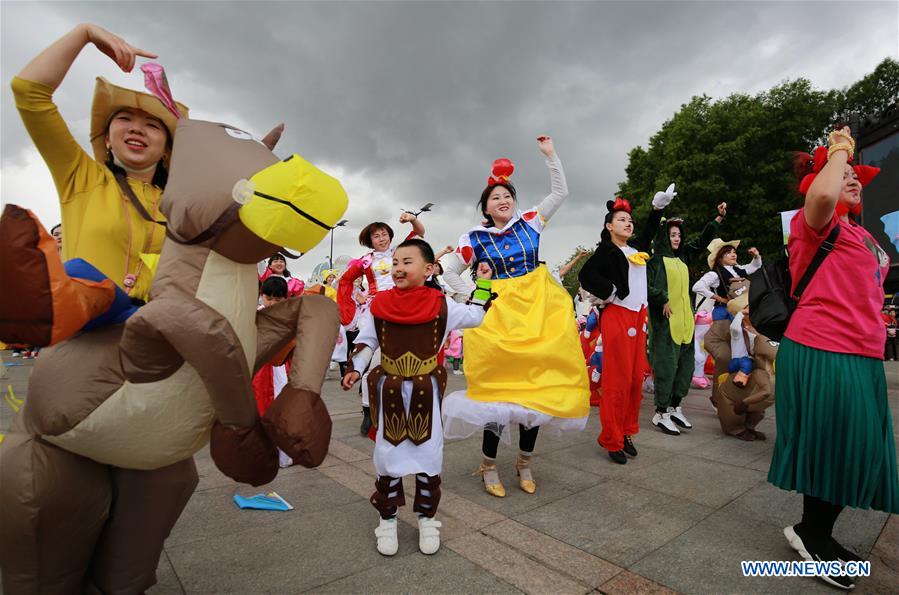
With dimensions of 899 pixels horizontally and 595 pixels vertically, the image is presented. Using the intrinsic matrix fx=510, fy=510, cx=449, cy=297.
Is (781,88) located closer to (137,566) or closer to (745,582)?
(745,582)

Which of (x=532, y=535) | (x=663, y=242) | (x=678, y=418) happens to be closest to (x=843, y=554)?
(x=532, y=535)

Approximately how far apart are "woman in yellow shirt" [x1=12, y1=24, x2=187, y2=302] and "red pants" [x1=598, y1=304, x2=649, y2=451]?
3.57 metres

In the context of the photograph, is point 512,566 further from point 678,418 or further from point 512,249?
point 678,418

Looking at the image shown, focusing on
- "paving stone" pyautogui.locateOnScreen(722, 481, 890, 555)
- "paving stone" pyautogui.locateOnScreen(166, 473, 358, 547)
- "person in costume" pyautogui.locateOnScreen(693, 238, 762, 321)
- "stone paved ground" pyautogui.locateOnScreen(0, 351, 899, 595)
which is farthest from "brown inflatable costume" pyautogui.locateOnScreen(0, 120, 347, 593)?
"person in costume" pyautogui.locateOnScreen(693, 238, 762, 321)

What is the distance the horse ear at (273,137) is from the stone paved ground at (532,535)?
49.2 inches

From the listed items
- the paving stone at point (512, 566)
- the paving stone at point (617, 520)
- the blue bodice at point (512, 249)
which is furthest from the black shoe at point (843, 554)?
the blue bodice at point (512, 249)

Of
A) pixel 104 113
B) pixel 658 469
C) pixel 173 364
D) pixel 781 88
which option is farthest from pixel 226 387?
pixel 781 88

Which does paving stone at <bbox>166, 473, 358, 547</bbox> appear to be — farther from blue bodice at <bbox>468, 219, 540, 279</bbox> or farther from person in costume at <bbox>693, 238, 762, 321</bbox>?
person in costume at <bbox>693, 238, 762, 321</bbox>

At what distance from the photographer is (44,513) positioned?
158 cm

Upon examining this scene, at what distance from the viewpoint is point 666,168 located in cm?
1880

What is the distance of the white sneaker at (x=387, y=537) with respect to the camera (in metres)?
2.58

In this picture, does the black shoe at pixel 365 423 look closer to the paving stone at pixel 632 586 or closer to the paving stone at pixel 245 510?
the paving stone at pixel 245 510

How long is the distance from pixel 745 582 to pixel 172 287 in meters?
2.69

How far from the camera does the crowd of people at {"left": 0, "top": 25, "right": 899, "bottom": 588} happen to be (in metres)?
1.87
